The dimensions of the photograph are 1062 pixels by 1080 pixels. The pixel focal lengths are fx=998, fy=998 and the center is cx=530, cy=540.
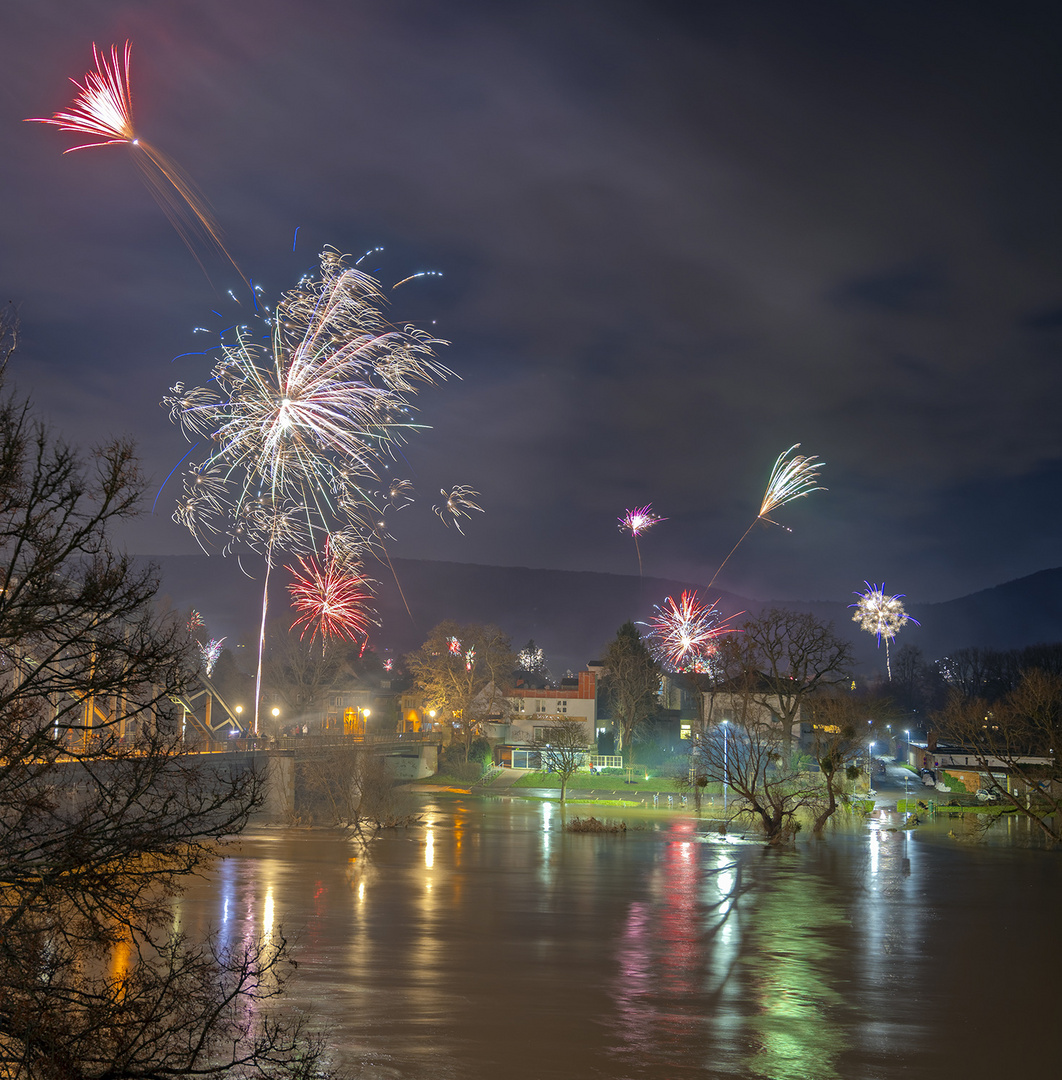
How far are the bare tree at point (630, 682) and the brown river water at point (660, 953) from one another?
33.7 meters

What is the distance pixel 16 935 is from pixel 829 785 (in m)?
43.3

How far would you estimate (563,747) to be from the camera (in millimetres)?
64875

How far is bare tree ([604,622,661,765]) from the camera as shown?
79000mm

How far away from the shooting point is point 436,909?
99.6ft

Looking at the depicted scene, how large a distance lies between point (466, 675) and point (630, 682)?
1301 centimetres

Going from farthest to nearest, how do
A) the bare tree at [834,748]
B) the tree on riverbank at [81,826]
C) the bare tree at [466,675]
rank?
the bare tree at [466,675] < the bare tree at [834,748] < the tree on riverbank at [81,826]

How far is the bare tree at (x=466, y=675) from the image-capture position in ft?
254

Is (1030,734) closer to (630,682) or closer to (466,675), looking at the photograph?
(630,682)

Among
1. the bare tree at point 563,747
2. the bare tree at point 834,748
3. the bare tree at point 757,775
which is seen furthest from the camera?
the bare tree at point 563,747

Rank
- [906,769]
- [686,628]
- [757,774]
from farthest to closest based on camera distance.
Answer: [906,769] → [686,628] → [757,774]

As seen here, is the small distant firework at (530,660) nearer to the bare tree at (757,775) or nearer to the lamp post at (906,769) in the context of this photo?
the lamp post at (906,769)

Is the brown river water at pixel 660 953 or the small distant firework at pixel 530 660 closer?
the brown river water at pixel 660 953

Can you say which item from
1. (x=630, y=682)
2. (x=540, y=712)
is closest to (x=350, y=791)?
(x=630, y=682)

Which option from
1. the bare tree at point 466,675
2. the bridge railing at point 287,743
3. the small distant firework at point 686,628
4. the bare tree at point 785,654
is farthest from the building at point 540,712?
the bare tree at point 785,654
